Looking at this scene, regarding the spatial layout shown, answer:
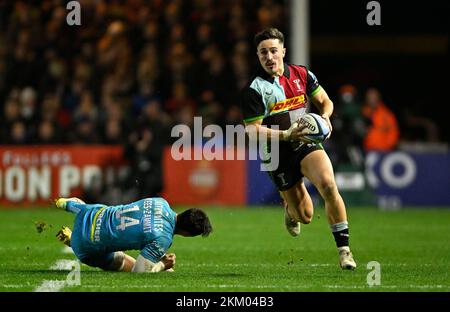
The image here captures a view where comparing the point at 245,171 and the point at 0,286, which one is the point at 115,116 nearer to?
the point at 245,171

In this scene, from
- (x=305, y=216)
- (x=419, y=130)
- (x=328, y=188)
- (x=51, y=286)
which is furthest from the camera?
(x=419, y=130)

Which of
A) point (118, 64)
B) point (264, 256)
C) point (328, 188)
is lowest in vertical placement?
point (264, 256)

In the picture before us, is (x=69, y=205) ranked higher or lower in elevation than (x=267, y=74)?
lower

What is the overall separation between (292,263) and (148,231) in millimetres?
2056

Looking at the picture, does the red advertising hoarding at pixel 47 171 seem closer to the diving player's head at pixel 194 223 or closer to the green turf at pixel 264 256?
the green turf at pixel 264 256

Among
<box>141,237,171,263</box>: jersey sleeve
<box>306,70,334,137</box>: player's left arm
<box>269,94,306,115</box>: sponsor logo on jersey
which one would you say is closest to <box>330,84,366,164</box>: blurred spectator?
<box>306,70,334,137</box>: player's left arm

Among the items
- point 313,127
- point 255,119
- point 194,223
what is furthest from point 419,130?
point 194,223

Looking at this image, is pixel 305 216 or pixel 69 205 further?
pixel 305 216

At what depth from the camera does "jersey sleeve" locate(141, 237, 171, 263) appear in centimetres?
917

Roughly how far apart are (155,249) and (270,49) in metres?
2.26

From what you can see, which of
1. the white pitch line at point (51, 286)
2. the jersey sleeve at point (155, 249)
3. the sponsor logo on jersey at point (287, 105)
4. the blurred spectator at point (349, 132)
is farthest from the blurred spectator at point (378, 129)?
the white pitch line at point (51, 286)

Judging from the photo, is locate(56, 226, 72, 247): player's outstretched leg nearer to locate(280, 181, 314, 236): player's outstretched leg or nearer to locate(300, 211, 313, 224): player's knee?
locate(280, 181, 314, 236): player's outstretched leg

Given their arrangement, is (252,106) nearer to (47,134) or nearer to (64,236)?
(64,236)

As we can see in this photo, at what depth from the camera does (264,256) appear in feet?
37.9
